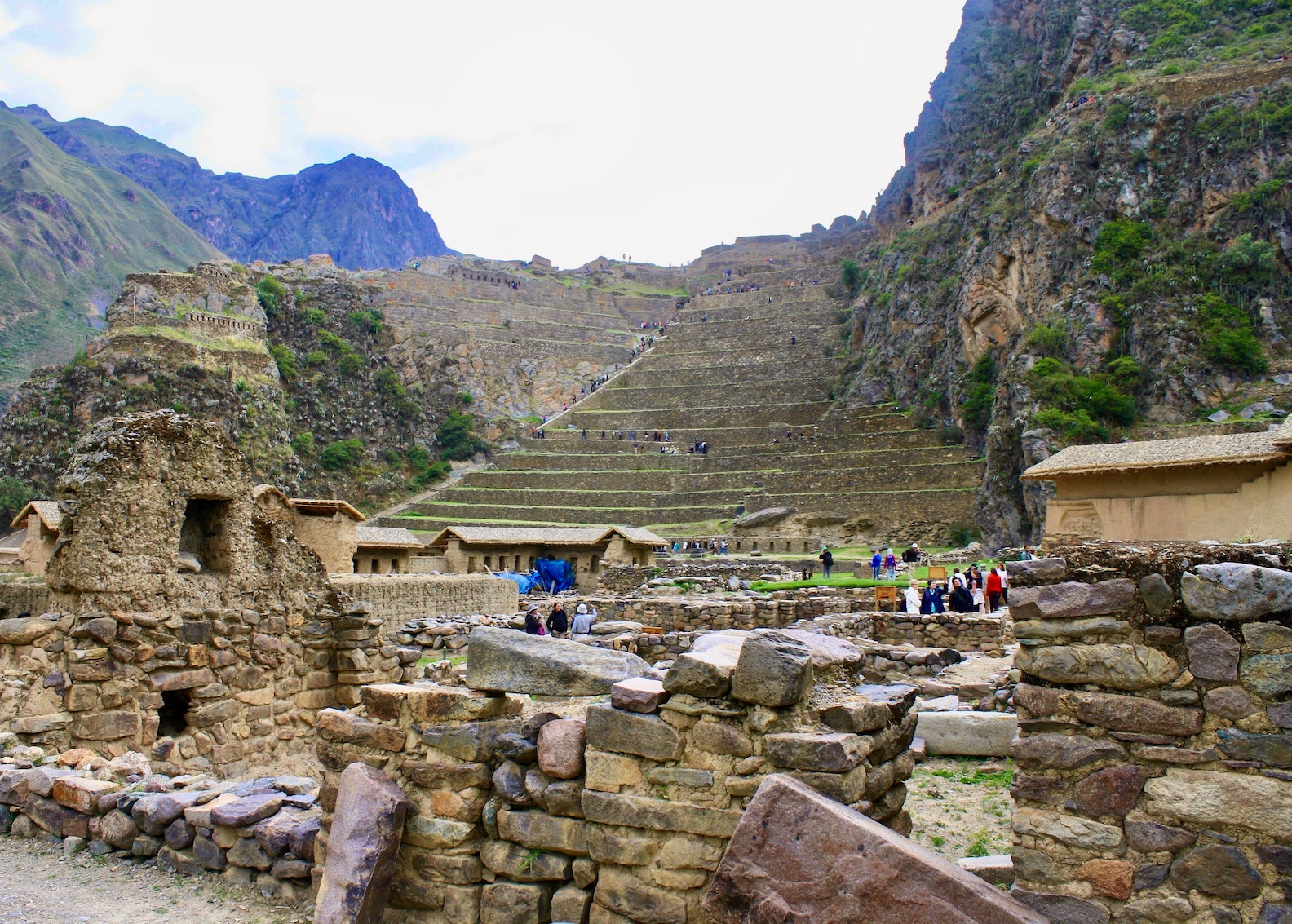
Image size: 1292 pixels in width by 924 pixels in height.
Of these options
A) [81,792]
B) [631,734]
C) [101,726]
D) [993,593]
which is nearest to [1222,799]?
[631,734]

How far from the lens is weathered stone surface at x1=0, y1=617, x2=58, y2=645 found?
6320mm

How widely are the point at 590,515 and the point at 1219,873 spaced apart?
146 ft

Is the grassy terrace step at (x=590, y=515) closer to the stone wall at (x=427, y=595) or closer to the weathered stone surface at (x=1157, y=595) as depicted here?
the stone wall at (x=427, y=595)

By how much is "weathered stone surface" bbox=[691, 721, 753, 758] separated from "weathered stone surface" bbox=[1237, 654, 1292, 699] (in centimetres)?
200

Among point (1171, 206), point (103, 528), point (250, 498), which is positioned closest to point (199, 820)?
point (103, 528)

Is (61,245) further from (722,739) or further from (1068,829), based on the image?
(1068,829)

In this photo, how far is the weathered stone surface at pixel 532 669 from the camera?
4770 mm

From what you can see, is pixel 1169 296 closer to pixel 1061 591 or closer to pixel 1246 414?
pixel 1246 414

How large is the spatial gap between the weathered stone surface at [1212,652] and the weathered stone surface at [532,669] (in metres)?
2.76

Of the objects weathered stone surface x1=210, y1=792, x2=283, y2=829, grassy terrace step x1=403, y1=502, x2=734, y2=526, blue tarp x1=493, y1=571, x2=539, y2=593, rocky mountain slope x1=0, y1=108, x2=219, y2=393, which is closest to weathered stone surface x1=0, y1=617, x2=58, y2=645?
weathered stone surface x1=210, y1=792, x2=283, y2=829

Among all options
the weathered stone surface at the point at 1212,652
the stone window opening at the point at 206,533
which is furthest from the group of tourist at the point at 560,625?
the weathered stone surface at the point at 1212,652

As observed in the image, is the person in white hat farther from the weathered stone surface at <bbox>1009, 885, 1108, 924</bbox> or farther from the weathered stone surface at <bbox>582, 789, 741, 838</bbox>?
the weathered stone surface at <bbox>1009, 885, 1108, 924</bbox>

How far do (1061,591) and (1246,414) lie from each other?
3229 centimetres

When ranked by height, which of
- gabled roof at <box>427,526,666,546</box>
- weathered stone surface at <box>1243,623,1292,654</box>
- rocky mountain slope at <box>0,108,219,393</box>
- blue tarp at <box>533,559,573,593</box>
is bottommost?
blue tarp at <box>533,559,573,593</box>
